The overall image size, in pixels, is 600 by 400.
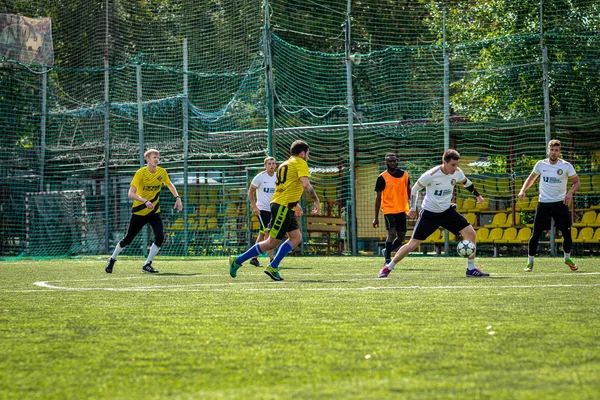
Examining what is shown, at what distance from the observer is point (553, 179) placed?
46.2 feet

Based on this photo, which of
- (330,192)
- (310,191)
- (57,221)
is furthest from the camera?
(330,192)

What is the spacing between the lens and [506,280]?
11.3 metres

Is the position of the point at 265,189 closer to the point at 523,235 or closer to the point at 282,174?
the point at 282,174

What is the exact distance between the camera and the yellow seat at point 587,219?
75.0ft

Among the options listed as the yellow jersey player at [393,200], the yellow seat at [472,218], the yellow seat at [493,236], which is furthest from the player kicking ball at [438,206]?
the yellow seat at [472,218]

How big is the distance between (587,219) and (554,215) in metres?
9.54

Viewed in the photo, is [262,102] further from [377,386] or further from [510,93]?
[377,386]

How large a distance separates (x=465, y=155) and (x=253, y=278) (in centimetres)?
1599

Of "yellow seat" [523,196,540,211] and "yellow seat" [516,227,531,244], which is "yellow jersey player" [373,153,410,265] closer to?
"yellow seat" [516,227,531,244]

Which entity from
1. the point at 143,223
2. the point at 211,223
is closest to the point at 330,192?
the point at 211,223

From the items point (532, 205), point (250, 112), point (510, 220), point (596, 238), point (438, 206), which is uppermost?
point (250, 112)

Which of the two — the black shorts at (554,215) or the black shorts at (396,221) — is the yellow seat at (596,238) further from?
the black shorts at (554,215)

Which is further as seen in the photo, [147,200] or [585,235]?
[585,235]

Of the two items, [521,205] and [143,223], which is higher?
[521,205]
